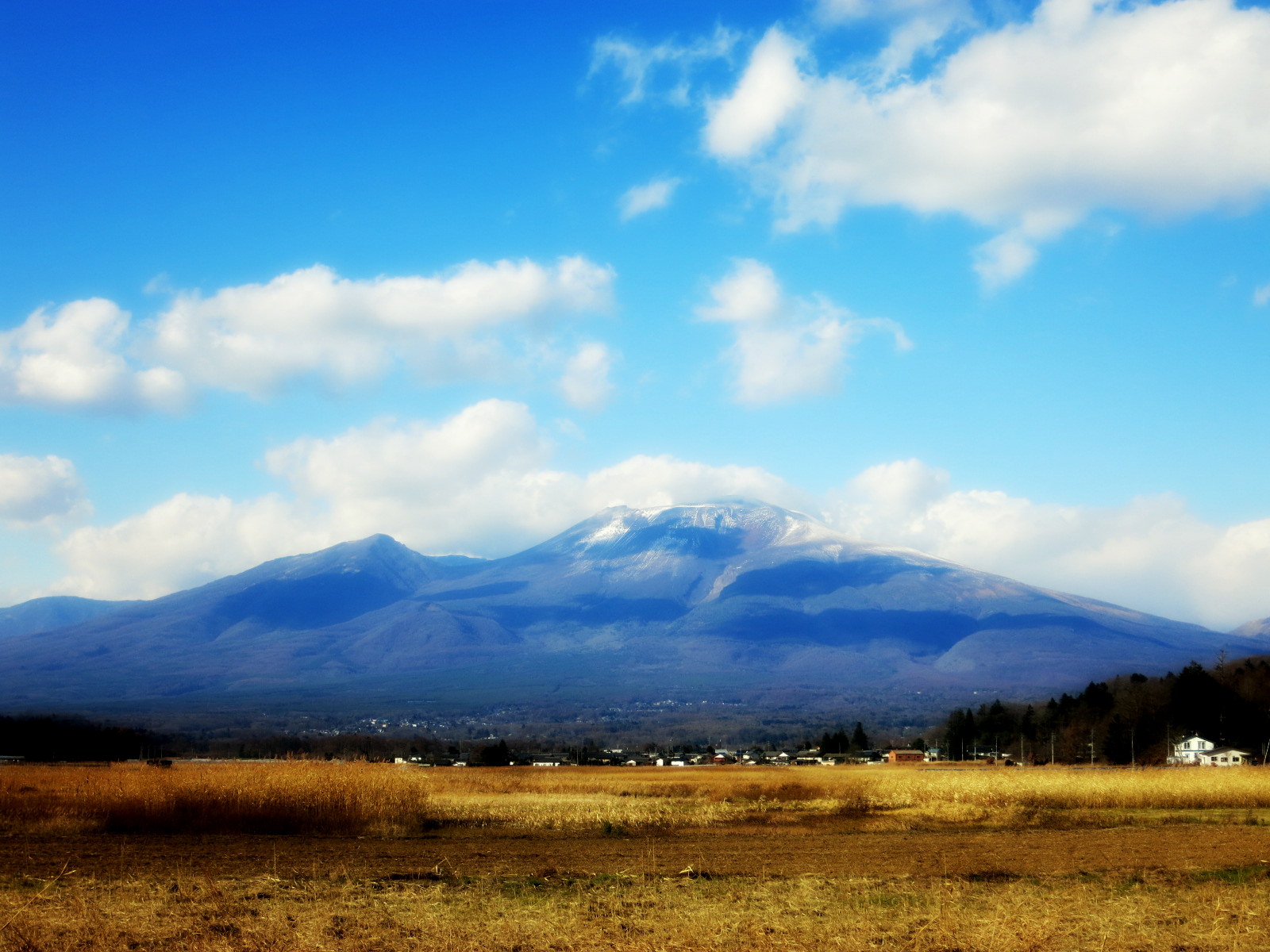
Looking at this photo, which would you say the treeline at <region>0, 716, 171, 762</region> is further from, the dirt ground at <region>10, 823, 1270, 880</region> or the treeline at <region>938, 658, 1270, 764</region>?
the treeline at <region>938, 658, 1270, 764</region>

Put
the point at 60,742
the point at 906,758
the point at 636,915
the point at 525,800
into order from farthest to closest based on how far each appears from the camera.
Answer: the point at 906,758 < the point at 60,742 < the point at 525,800 < the point at 636,915

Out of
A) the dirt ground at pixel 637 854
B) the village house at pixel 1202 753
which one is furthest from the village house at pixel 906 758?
the dirt ground at pixel 637 854

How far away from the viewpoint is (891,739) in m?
A: 182

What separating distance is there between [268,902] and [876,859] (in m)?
12.1

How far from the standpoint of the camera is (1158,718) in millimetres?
87062

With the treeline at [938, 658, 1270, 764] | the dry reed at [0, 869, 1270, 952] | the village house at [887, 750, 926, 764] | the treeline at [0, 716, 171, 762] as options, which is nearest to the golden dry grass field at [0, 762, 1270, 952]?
the dry reed at [0, 869, 1270, 952]

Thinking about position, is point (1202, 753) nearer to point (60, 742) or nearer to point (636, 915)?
point (636, 915)

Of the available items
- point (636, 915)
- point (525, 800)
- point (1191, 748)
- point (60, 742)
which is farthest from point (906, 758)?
point (636, 915)

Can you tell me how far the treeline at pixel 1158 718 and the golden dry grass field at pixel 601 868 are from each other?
49.3m

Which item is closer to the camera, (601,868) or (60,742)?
(601,868)

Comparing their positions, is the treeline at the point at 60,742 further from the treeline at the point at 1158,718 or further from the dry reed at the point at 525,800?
the treeline at the point at 1158,718

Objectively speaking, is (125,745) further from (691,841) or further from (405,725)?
(405,725)

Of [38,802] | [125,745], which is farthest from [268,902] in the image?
[125,745]

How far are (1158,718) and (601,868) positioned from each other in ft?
268
